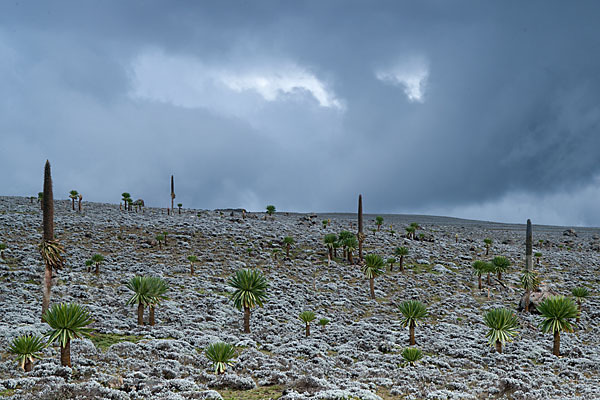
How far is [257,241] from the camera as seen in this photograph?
7194cm

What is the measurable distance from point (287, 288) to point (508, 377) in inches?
1139

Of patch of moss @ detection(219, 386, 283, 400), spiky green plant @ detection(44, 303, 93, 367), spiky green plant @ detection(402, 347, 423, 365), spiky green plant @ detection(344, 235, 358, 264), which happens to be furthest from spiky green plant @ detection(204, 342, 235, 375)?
spiky green plant @ detection(344, 235, 358, 264)

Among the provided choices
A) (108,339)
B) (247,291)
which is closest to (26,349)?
(108,339)

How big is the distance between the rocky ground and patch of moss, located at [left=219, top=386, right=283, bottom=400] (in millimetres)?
153

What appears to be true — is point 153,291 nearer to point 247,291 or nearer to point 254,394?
point 247,291

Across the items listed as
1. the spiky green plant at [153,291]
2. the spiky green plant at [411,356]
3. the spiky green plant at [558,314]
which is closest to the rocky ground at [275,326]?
the spiky green plant at [411,356]

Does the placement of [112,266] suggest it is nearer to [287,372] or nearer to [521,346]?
[287,372]

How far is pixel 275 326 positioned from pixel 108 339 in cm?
1380

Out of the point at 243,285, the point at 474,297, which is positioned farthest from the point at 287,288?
the point at 474,297

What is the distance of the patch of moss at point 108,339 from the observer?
2619cm

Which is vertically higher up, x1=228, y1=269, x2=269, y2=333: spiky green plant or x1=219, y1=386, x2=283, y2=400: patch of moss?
x1=228, y1=269, x2=269, y2=333: spiky green plant

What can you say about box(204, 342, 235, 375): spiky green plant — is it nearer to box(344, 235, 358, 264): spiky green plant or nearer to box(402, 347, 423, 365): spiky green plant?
box(402, 347, 423, 365): spiky green plant

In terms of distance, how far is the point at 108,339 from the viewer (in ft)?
91.0

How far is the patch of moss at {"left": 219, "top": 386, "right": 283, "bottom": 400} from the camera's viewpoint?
64.2 ft
